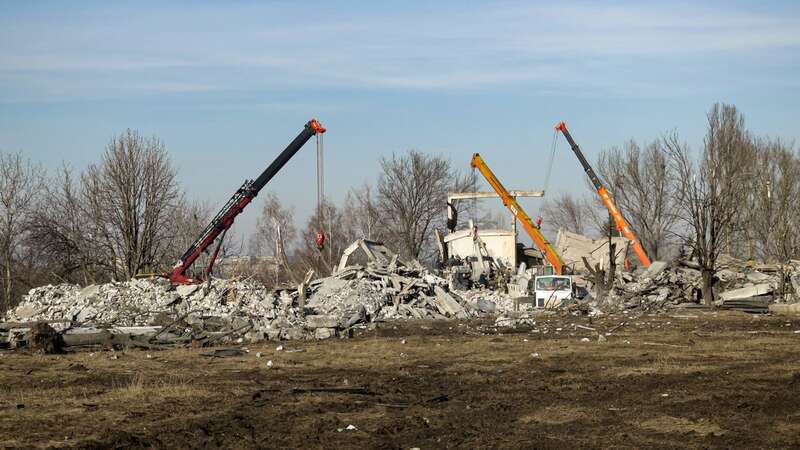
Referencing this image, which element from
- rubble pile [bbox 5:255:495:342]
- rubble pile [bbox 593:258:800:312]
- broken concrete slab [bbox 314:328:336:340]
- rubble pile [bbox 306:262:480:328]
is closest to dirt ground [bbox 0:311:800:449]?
broken concrete slab [bbox 314:328:336:340]

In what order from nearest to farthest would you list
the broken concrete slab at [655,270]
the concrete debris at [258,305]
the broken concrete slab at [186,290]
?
the concrete debris at [258,305]
the broken concrete slab at [186,290]
the broken concrete slab at [655,270]

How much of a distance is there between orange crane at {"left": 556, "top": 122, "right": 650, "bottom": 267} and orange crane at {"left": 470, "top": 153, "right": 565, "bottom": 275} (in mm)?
4071

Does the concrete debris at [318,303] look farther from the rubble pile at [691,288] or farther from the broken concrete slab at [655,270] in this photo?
the broken concrete slab at [655,270]

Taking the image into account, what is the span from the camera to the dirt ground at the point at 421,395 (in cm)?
1073

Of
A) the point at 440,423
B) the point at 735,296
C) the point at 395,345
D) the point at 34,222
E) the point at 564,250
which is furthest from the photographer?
the point at 564,250

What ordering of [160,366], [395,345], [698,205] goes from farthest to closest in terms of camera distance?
[698,205]
[395,345]
[160,366]

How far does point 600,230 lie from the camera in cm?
7081

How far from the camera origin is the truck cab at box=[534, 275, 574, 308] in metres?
34.6

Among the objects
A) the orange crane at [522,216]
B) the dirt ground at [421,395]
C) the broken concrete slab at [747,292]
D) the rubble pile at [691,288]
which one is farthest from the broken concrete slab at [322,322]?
the orange crane at [522,216]

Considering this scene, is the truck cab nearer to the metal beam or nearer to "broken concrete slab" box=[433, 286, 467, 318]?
"broken concrete slab" box=[433, 286, 467, 318]

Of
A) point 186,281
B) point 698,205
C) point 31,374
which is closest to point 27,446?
point 31,374

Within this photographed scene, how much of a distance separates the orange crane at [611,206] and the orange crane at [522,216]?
13.4 feet

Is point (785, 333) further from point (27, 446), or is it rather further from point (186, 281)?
point (186, 281)

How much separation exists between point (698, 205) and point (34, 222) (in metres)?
31.3
